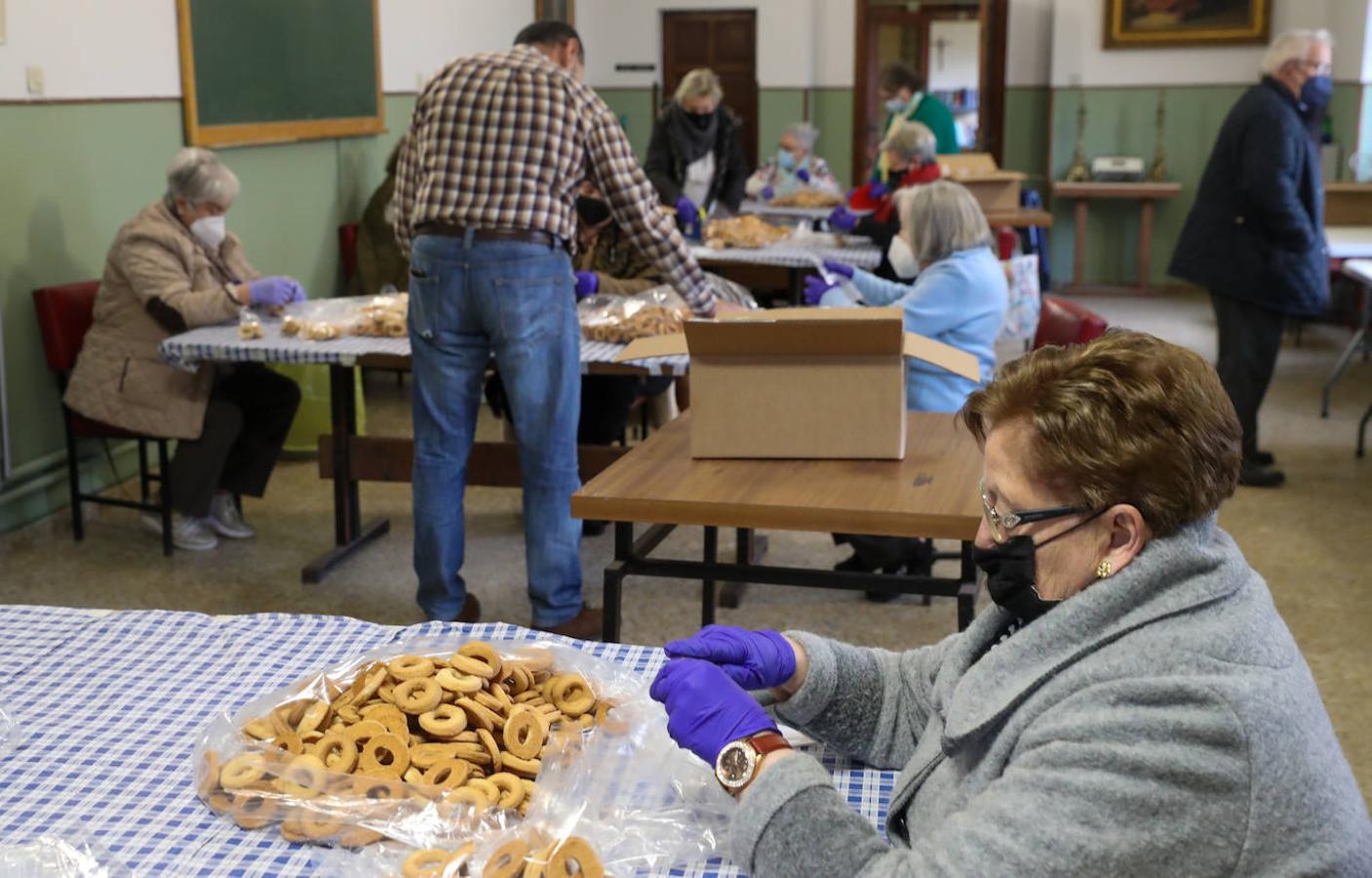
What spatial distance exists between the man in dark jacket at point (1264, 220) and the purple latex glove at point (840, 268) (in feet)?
4.20

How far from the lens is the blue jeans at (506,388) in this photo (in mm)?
3381

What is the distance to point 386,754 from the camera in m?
1.47

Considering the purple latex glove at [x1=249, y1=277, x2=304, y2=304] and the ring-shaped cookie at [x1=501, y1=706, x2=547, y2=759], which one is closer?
the ring-shaped cookie at [x1=501, y1=706, x2=547, y2=759]

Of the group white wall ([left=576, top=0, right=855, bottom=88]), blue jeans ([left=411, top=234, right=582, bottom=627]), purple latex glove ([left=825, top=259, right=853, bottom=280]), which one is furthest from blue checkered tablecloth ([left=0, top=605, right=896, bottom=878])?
white wall ([left=576, top=0, right=855, bottom=88])

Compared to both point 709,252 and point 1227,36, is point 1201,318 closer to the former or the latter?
point 1227,36

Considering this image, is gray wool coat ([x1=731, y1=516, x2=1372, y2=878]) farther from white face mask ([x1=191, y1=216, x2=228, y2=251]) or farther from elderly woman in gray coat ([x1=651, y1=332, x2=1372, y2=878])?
white face mask ([x1=191, y1=216, x2=228, y2=251])

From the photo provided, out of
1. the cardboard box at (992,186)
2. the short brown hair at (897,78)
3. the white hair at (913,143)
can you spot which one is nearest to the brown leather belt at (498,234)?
the white hair at (913,143)

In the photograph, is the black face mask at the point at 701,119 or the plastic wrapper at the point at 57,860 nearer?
the plastic wrapper at the point at 57,860

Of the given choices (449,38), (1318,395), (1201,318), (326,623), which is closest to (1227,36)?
(1201,318)

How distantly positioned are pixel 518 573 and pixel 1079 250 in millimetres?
7300

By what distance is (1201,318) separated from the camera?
932 centimetres

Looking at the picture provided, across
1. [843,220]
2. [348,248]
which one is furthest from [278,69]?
[843,220]

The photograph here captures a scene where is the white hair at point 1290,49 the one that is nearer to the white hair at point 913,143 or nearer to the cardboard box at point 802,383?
the white hair at point 913,143

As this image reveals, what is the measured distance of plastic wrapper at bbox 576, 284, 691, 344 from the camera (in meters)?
4.02
